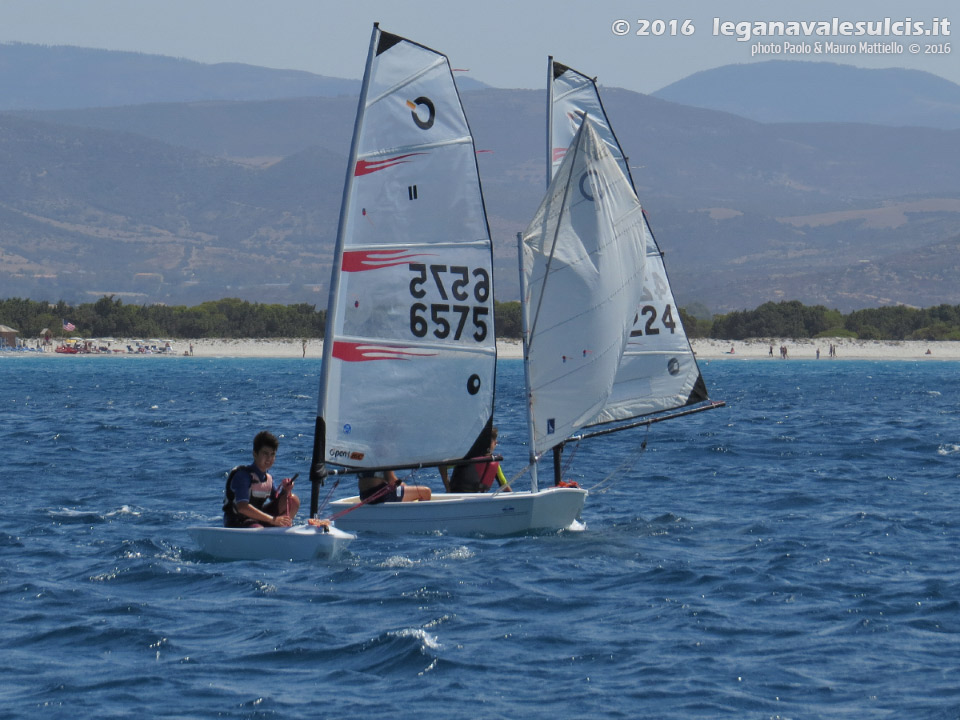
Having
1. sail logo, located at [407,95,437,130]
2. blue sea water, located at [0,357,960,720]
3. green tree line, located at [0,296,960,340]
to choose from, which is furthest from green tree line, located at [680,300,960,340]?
sail logo, located at [407,95,437,130]

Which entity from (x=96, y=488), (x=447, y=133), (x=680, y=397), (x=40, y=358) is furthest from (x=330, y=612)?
(x=40, y=358)

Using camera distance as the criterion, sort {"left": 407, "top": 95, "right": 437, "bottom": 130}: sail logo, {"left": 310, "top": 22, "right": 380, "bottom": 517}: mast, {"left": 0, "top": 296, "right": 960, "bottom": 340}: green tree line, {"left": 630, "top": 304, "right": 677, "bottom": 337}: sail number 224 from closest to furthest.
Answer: {"left": 310, "top": 22, "right": 380, "bottom": 517}: mast → {"left": 407, "top": 95, "right": 437, "bottom": 130}: sail logo → {"left": 630, "top": 304, "right": 677, "bottom": 337}: sail number 224 → {"left": 0, "top": 296, "right": 960, "bottom": 340}: green tree line

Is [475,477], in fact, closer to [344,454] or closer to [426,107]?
[344,454]

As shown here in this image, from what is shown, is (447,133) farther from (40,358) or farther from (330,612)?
(40,358)

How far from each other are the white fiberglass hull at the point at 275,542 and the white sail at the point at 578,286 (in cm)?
439

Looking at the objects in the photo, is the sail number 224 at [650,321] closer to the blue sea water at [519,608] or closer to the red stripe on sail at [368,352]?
the blue sea water at [519,608]

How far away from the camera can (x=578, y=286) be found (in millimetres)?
21250

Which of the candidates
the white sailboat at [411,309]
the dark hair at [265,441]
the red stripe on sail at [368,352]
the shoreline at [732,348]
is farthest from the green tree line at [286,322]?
the dark hair at [265,441]

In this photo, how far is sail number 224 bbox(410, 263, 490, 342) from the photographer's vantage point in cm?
1948

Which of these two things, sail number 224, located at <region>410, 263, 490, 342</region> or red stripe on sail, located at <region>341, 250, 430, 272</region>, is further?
sail number 224, located at <region>410, 263, 490, 342</region>

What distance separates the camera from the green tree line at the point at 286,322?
144500mm

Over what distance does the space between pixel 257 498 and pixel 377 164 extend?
16.5 feet

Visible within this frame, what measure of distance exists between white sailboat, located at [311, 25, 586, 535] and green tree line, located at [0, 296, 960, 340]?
119 meters

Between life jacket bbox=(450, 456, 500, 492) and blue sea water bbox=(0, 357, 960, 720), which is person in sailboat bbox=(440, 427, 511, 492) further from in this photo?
blue sea water bbox=(0, 357, 960, 720)
